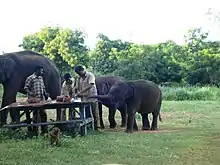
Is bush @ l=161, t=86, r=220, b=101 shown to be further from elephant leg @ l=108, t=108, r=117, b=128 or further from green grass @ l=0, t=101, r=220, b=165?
green grass @ l=0, t=101, r=220, b=165

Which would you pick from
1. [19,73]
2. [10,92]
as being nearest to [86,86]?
[19,73]

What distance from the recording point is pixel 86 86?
1277 cm

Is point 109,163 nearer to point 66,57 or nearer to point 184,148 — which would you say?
point 184,148

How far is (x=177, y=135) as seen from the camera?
39.8 ft

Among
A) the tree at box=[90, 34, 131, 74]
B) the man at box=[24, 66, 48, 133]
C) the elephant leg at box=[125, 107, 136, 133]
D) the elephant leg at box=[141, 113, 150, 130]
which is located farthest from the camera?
the tree at box=[90, 34, 131, 74]

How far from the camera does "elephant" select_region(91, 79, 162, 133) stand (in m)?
13.2

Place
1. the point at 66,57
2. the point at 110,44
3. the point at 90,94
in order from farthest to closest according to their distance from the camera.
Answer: the point at 110,44 < the point at 66,57 < the point at 90,94

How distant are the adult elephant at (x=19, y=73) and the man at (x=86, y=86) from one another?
4.86 ft

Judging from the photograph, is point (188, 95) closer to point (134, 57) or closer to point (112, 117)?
point (134, 57)

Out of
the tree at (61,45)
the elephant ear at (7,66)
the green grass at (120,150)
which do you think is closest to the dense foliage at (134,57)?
the tree at (61,45)

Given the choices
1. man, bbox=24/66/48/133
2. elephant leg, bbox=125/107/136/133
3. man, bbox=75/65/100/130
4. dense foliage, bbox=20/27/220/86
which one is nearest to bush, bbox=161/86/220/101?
dense foliage, bbox=20/27/220/86

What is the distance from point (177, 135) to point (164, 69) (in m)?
34.1

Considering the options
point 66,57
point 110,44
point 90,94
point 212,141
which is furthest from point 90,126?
point 110,44

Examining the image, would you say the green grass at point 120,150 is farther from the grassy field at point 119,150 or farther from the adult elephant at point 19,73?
the adult elephant at point 19,73
